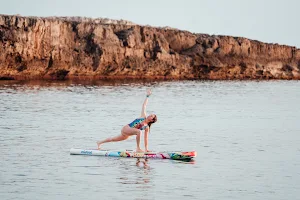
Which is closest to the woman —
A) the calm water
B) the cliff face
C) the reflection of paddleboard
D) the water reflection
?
the reflection of paddleboard

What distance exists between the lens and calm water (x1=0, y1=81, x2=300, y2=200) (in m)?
16.2

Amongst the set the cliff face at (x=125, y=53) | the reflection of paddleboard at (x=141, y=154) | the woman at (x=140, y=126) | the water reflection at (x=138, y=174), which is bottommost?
the water reflection at (x=138, y=174)

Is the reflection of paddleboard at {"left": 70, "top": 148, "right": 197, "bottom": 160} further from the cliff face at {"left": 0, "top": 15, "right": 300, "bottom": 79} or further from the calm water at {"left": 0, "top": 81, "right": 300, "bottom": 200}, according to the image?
the cliff face at {"left": 0, "top": 15, "right": 300, "bottom": 79}

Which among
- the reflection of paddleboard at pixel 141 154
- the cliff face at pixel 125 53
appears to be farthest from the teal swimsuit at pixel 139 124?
the cliff face at pixel 125 53

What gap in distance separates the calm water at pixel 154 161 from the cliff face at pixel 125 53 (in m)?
39.8

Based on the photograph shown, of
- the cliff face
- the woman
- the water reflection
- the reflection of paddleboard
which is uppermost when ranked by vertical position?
the cliff face

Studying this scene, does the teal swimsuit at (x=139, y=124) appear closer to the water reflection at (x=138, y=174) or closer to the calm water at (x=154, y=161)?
the water reflection at (x=138, y=174)

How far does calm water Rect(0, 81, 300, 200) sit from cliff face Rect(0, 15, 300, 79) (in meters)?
39.8

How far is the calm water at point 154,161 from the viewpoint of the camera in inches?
640

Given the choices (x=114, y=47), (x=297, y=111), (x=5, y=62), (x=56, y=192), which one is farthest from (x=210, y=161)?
(x=114, y=47)

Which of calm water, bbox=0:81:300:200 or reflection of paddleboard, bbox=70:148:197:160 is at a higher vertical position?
reflection of paddleboard, bbox=70:148:197:160

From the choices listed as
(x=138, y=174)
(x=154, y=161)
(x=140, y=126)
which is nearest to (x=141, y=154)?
(x=154, y=161)

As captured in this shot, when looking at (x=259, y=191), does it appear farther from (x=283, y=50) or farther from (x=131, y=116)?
(x=283, y=50)

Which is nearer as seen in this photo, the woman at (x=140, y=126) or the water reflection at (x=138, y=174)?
the water reflection at (x=138, y=174)
